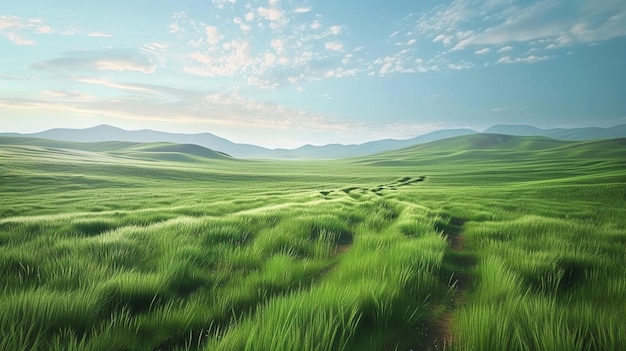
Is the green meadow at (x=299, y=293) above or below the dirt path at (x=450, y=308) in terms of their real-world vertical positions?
above

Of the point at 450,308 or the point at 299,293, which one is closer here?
the point at 299,293

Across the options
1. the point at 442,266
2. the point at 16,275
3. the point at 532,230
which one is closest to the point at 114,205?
the point at 16,275

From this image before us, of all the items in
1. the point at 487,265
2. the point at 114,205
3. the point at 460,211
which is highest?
the point at 487,265

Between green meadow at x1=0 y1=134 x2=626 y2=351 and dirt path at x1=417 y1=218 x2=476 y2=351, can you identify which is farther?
dirt path at x1=417 y1=218 x2=476 y2=351

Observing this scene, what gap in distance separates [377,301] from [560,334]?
1285mm

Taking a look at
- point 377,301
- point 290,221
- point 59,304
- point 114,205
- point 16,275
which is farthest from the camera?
point 114,205

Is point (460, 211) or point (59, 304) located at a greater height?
point (59, 304)

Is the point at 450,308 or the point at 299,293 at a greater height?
the point at 299,293

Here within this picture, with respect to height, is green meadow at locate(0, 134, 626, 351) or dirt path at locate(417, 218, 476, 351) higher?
green meadow at locate(0, 134, 626, 351)

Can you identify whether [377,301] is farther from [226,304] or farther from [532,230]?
[532,230]

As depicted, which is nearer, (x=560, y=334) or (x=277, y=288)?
(x=560, y=334)

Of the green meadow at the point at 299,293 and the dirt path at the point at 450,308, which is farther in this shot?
the dirt path at the point at 450,308

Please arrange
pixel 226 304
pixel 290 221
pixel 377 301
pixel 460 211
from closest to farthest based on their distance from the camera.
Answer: pixel 377 301 < pixel 226 304 < pixel 290 221 < pixel 460 211

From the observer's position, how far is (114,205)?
1728cm
